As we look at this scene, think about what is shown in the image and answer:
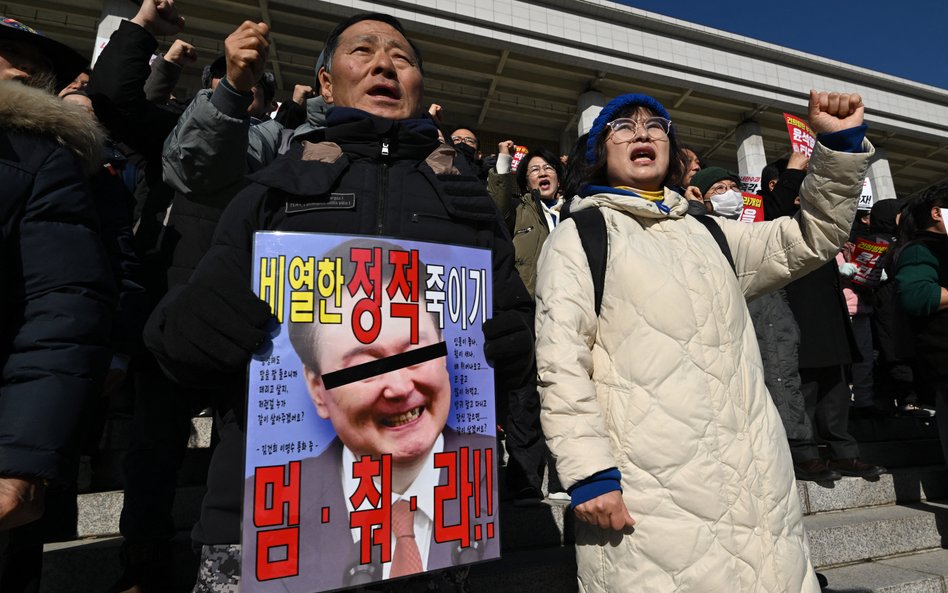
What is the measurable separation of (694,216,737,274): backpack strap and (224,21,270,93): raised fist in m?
1.56

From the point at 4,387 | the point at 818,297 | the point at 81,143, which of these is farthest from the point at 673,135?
the point at 818,297

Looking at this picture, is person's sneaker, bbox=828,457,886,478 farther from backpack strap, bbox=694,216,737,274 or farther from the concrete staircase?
backpack strap, bbox=694,216,737,274

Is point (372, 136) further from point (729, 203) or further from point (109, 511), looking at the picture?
point (729, 203)

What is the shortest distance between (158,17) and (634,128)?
1862 mm

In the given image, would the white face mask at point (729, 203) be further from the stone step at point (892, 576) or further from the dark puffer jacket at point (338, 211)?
the dark puffer jacket at point (338, 211)

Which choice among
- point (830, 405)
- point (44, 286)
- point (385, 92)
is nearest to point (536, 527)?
point (385, 92)

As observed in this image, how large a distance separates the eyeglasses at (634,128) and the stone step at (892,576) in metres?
2.43

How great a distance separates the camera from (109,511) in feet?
7.65

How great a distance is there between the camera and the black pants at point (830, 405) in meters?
3.71

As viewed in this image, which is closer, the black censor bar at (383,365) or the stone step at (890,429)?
the black censor bar at (383,365)

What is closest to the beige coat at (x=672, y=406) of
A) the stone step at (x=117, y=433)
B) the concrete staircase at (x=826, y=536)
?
the concrete staircase at (x=826, y=536)

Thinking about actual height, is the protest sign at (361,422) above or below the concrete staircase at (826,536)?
above

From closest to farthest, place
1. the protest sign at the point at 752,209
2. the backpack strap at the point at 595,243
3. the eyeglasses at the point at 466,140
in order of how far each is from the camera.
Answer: the backpack strap at the point at 595,243
the protest sign at the point at 752,209
the eyeglasses at the point at 466,140

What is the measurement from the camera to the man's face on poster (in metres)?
1.08
